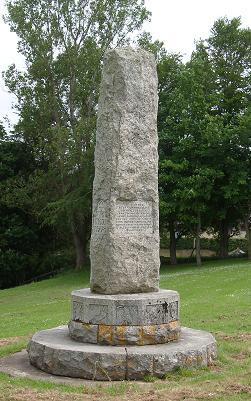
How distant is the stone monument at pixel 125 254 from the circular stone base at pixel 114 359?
0.02m

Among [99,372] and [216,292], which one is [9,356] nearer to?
[99,372]

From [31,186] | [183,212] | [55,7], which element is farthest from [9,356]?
[55,7]


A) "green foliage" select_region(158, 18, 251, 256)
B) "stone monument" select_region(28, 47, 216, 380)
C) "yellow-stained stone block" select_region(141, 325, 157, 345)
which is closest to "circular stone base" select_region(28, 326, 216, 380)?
"stone monument" select_region(28, 47, 216, 380)

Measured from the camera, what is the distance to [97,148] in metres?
10.2

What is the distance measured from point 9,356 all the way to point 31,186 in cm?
2736

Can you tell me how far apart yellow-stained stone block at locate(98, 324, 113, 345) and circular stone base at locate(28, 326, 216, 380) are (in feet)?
0.43

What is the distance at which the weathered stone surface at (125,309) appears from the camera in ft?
29.9

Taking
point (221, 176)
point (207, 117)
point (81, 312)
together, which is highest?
point (207, 117)

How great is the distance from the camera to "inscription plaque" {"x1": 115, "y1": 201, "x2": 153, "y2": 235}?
976 cm

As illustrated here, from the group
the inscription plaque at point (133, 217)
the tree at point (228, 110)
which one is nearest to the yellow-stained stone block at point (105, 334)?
the inscription plaque at point (133, 217)

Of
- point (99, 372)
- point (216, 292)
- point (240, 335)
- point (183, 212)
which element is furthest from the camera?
point (183, 212)

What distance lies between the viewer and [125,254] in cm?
970

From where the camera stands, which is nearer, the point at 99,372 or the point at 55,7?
the point at 99,372

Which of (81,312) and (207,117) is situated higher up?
(207,117)
